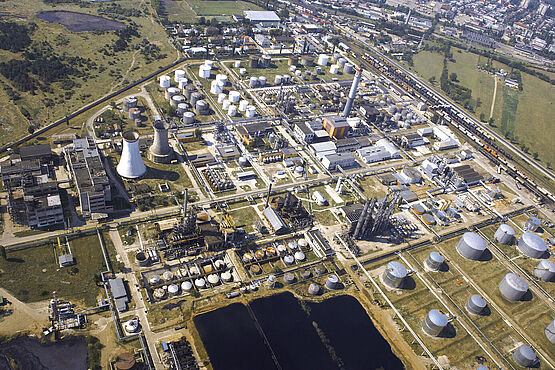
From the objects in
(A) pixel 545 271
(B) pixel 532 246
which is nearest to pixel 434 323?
(A) pixel 545 271

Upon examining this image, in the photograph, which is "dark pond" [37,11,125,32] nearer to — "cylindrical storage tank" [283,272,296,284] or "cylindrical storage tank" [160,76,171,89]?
"cylindrical storage tank" [160,76,171,89]

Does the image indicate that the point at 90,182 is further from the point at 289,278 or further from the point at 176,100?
the point at 176,100

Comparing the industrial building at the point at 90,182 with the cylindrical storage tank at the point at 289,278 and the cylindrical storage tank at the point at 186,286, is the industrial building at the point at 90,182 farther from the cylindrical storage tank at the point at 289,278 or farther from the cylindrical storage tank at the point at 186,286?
the cylindrical storage tank at the point at 289,278

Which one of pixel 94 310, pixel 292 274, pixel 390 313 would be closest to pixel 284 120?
pixel 292 274

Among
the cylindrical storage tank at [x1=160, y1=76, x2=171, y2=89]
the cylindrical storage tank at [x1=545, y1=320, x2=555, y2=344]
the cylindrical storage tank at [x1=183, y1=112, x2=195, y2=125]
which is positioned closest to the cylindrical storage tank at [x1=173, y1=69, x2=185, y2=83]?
the cylindrical storage tank at [x1=160, y1=76, x2=171, y2=89]

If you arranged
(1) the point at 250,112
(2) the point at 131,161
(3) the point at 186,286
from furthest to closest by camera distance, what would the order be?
(1) the point at 250,112 < (2) the point at 131,161 < (3) the point at 186,286
